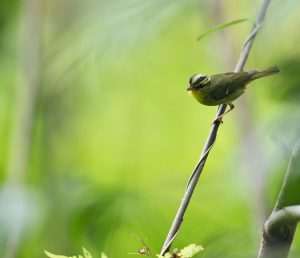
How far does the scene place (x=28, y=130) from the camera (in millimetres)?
2268

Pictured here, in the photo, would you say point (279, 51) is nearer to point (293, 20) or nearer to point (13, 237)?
point (293, 20)

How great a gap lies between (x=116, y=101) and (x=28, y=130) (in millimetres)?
2718

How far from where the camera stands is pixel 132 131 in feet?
11.0

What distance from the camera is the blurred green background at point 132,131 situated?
1.41 meters

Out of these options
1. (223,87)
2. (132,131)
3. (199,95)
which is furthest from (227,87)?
(132,131)

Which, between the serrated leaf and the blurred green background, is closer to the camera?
the serrated leaf

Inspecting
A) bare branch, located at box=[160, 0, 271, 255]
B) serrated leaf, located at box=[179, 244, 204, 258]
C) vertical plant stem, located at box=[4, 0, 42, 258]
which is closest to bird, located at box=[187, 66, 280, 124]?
bare branch, located at box=[160, 0, 271, 255]

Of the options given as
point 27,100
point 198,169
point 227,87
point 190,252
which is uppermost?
point 27,100

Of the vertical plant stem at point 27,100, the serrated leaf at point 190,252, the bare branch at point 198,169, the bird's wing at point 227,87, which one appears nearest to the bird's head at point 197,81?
the bird's wing at point 227,87

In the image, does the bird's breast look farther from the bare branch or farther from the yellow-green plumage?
the bare branch

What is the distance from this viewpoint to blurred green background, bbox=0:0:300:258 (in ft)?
4.63

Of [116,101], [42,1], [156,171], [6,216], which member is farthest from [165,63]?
[6,216]

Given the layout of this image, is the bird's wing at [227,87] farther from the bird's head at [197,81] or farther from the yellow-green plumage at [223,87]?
the bird's head at [197,81]

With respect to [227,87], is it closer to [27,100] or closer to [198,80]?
[198,80]
